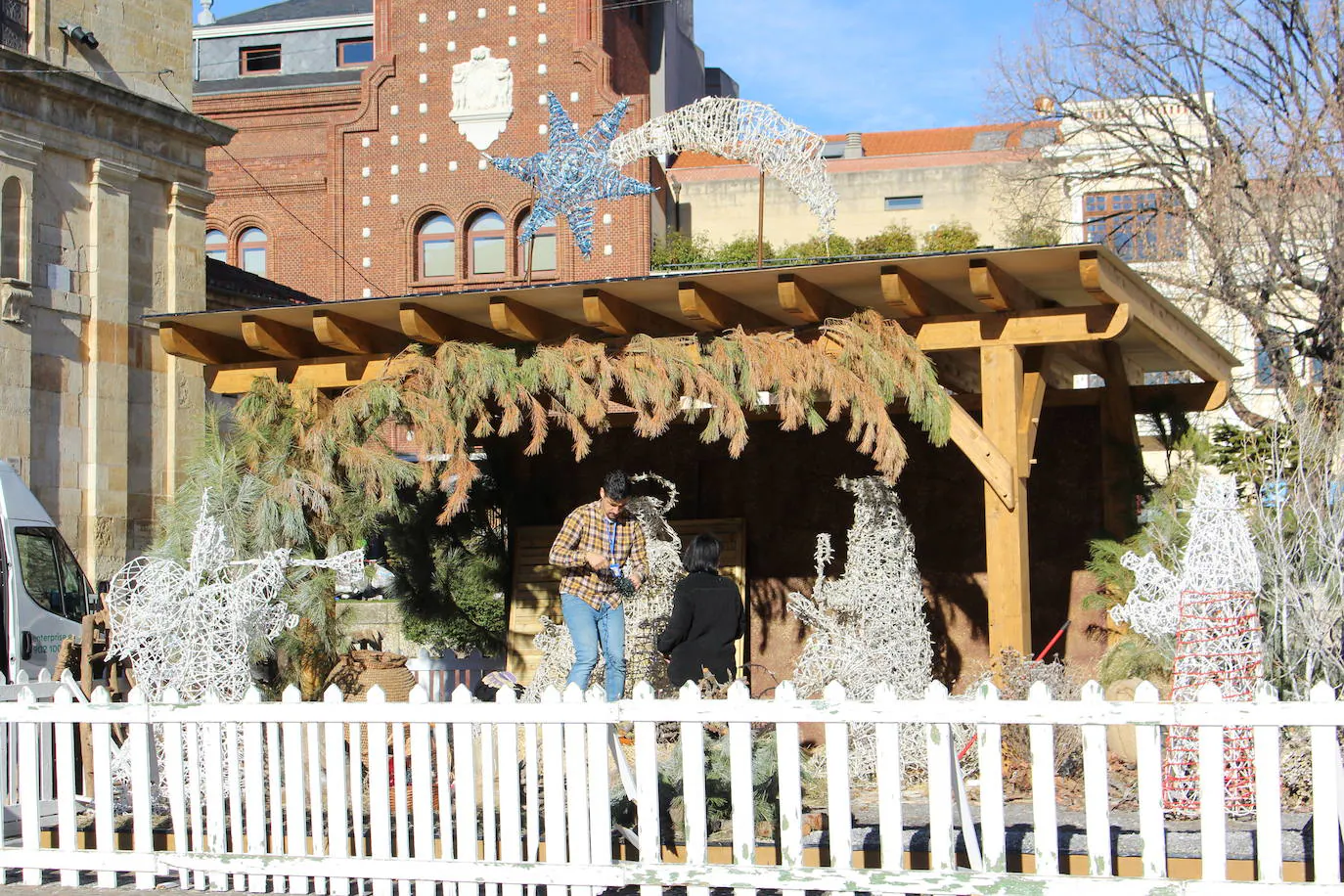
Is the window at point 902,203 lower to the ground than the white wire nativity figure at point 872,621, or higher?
higher

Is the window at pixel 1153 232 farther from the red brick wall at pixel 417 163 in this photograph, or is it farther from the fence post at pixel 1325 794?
the fence post at pixel 1325 794

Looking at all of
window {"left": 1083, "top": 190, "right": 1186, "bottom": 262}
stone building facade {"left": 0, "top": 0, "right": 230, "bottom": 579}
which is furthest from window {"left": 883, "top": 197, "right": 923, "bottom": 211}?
stone building facade {"left": 0, "top": 0, "right": 230, "bottom": 579}

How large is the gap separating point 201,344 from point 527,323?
2786 mm

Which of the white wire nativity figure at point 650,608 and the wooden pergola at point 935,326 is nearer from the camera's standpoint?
the wooden pergola at point 935,326

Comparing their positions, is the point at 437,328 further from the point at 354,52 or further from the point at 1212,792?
the point at 354,52

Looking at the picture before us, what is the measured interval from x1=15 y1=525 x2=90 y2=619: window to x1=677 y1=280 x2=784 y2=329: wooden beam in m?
5.35

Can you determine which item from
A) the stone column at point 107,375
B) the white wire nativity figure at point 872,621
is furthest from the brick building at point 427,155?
the white wire nativity figure at point 872,621

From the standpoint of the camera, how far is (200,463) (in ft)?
32.9

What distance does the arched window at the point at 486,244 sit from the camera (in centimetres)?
3400

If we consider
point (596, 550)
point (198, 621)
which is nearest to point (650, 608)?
point (596, 550)

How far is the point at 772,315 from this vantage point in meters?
11.0

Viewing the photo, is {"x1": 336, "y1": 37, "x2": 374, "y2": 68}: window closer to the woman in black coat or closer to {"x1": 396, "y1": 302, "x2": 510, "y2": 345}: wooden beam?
{"x1": 396, "y1": 302, "x2": 510, "y2": 345}: wooden beam

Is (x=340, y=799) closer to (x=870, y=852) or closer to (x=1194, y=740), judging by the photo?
(x=870, y=852)

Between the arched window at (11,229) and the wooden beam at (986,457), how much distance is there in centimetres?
1133
